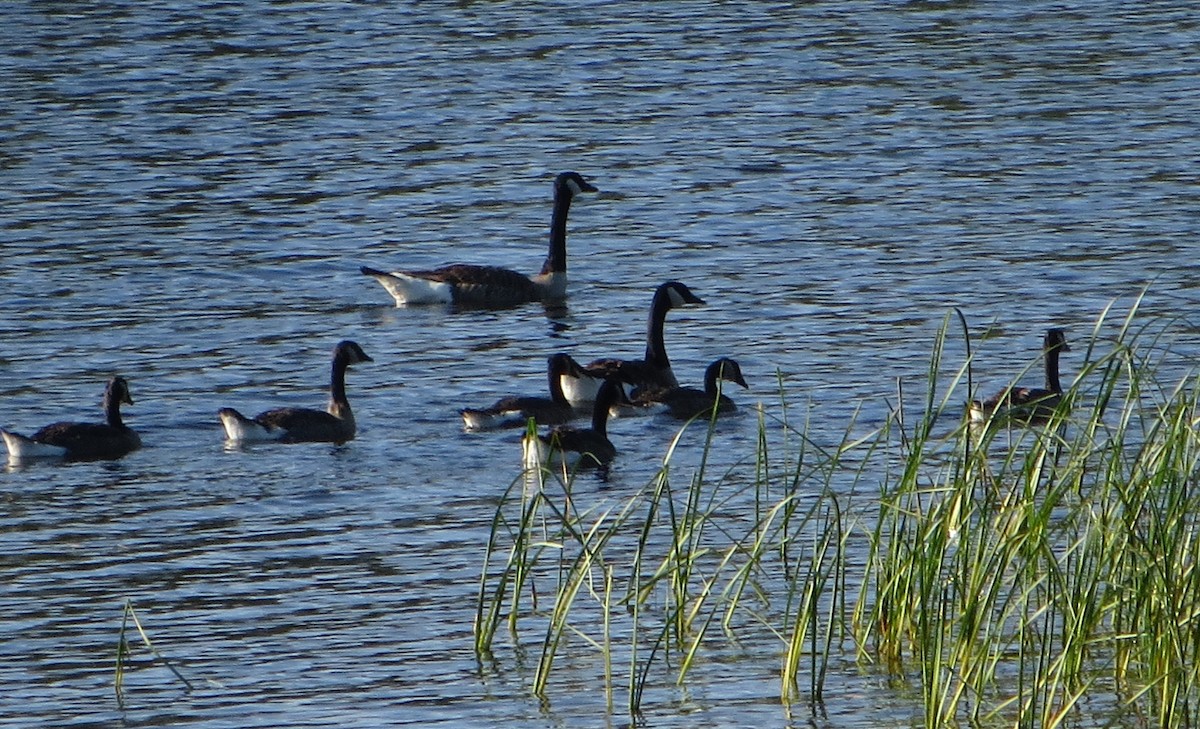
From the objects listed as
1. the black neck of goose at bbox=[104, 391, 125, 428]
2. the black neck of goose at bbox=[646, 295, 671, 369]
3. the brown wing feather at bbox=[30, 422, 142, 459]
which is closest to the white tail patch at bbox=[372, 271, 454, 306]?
the black neck of goose at bbox=[646, 295, 671, 369]

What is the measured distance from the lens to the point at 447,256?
77.9ft

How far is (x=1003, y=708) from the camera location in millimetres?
8969

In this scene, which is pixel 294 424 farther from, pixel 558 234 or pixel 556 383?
pixel 558 234

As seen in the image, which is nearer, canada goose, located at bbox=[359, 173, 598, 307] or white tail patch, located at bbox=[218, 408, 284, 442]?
white tail patch, located at bbox=[218, 408, 284, 442]

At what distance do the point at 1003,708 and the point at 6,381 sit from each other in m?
11.0

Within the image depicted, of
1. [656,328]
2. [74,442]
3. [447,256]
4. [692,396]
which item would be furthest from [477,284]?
[74,442]

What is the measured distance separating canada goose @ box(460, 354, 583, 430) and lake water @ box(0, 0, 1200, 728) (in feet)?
0.84

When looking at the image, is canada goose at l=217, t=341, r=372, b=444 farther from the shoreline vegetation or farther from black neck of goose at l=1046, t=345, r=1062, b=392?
black neck of goose at l=1046, t=345, r=1062, b=392

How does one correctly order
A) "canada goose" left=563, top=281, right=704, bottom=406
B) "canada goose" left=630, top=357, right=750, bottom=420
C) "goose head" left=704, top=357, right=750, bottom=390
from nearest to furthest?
"canada goose" left=630, top=357, right=750, bottom=420
"goose head" left=704, top=357, right=750, bottom=390
"canada goose" left=563, top=281, right=704, bottom=406

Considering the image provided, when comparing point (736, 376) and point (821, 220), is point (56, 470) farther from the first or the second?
point (821, 220)

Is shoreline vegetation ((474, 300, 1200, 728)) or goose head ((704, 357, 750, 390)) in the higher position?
shoreline vegetation ((474, 300, 1200, 728))

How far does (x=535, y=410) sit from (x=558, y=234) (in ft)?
22.2

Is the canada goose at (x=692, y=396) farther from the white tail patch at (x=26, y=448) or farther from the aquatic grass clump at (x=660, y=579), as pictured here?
the white tail patch at (x=26, y=448)

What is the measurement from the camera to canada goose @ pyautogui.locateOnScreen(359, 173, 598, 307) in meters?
21.1
